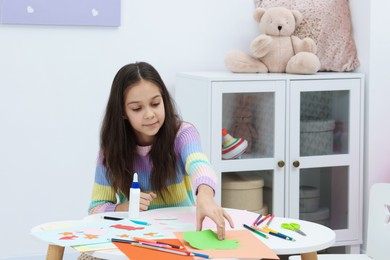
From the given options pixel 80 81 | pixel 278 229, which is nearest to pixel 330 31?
pixel 80 81

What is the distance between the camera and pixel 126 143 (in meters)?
2.25

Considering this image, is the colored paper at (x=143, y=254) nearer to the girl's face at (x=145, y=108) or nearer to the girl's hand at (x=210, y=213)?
the girl's hand at (x=210, y=213)

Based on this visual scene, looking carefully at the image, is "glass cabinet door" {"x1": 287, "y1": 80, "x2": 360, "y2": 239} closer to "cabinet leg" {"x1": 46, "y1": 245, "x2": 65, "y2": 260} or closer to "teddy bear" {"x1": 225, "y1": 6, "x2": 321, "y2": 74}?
"teddy bear" {"x1": 225, "y1": 6, "x2": 321, "y2": 74}

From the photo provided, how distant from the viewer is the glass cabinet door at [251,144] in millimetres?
3232

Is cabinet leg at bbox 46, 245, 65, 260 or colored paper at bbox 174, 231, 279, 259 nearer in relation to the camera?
colored paper at bbox 174, 231, 279, 259

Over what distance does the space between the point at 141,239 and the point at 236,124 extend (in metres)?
1.58

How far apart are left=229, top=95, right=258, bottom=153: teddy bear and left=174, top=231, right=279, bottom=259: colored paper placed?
1465mm

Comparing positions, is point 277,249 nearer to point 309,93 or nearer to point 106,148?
point 106,148

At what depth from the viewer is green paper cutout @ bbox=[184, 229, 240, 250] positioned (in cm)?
173

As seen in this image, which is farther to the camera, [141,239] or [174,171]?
[174,171]

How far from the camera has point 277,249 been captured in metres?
1.73

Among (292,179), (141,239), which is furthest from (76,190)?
(141,239)

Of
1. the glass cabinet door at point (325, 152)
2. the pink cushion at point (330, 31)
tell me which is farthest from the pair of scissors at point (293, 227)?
the pink cushion at point (330, 31)

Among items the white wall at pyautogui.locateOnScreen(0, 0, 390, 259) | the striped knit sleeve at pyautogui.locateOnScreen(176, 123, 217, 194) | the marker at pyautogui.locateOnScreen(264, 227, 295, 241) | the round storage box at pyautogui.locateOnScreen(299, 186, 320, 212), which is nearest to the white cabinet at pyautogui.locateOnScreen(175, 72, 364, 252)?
the round storage box at pyautogui.locateOnScreen(299, 186, 320, 212)
